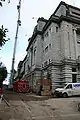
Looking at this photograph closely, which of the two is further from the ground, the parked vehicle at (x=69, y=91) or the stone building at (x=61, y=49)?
the stone building at (x=61, y=49)

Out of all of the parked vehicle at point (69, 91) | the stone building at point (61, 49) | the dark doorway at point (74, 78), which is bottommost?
the parked vehicle at point (69, 91)

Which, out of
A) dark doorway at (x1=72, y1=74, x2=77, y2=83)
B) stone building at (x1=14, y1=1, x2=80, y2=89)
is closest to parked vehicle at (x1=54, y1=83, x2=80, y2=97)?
stone building at (x1=14, y1=1, x2=80, y2=89)

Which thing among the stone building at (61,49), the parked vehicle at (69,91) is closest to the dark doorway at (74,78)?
the stone building at (61,49)

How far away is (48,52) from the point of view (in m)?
33.9

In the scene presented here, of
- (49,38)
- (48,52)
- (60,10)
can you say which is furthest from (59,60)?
(60,10)

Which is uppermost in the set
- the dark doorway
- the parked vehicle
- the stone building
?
the stone building

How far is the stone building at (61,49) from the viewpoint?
30047 mm

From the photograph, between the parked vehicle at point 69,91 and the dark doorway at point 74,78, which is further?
the dark doorway at point 74,78

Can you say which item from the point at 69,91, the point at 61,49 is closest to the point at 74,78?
the point at 61,49

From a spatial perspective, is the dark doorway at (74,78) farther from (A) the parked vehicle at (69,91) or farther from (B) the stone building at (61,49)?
(A) the parked vehicle at (69,91)

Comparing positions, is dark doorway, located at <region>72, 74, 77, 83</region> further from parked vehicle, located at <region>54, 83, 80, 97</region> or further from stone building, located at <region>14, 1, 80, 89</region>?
parked vehicle, located at <region>54, 83, 80, 97</region>

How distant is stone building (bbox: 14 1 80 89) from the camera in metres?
30.0

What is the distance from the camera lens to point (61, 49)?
32.3 m

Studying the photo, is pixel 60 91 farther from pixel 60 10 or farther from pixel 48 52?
pixel 60 10
